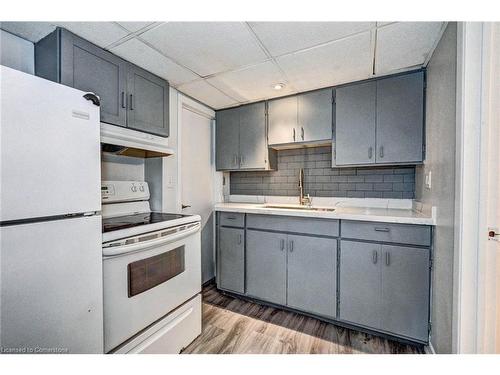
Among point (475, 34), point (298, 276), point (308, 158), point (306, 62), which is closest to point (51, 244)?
point (298, 276)

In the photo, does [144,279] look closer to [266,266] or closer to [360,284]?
[266,266]

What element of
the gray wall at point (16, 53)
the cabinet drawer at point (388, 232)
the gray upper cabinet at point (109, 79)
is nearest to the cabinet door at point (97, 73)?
the gray upper cabinet at point (109, 79)

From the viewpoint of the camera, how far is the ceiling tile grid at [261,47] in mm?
1313

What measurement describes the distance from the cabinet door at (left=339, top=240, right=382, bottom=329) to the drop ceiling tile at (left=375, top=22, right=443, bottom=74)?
4.62 ft

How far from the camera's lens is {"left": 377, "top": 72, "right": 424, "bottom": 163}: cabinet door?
1.79 m

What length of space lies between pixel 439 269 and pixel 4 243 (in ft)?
7.11

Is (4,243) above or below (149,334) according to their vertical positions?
above

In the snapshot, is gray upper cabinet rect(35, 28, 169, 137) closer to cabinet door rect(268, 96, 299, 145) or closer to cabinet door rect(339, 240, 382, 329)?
cabinet door rect(268, 96, 299, 145)

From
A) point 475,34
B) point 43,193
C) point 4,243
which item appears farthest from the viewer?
point 475,34

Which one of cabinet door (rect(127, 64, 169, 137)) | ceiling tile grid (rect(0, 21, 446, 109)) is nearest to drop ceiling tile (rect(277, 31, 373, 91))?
ceiling tile grid (rect(0, 21, 446, 109))

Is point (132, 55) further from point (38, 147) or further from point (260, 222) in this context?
point (260, 222)

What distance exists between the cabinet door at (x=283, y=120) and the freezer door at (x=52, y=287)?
1.82 m

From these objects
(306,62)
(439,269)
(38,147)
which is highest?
(306,62)

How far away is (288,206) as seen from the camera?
8.43 feet
